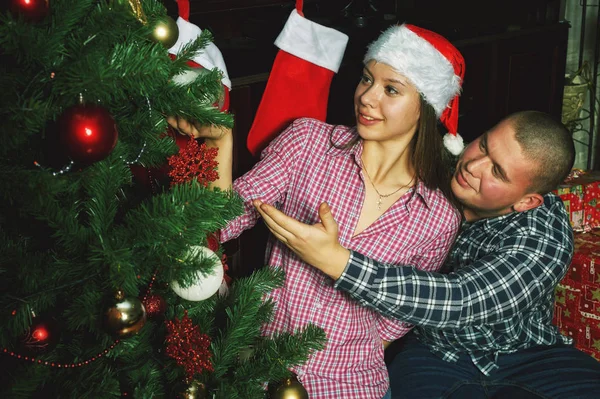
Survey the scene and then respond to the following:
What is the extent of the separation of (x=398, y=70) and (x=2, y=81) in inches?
40.6

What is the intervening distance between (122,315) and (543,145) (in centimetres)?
114

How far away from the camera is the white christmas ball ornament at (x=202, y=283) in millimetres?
970

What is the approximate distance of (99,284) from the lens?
2.91ft

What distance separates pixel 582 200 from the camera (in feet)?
7.13

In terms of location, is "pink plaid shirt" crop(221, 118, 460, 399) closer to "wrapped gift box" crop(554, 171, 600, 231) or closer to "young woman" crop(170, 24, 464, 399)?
"young woman" crop(170, 24, 464, 399)

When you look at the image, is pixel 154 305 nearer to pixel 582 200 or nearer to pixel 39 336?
pixel 39 336

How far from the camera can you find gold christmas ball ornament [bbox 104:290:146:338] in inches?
32.8

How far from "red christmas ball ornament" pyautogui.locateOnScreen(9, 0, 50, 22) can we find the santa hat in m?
0.97

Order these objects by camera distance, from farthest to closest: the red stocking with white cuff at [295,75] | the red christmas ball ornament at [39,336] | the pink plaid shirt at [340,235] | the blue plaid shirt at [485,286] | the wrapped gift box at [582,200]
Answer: the wrapped gift box at [582,200] → the red stocking with white cuff at [295,75] → the pink plaid shirt at [340,235] → the blue plaid shirt at [485,286] → the red christmas ball ornament at [39,336]

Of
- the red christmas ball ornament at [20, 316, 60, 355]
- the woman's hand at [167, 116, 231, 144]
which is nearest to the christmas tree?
the red christmas ball ornament at [20, 316, 60, 355]

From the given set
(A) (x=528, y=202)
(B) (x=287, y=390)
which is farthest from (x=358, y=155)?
(B) (x=287, y=390)

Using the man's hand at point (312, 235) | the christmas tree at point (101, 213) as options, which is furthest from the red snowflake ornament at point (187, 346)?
the man's hand at point (312, 235)

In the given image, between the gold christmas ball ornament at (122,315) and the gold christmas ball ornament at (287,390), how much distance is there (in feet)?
1.42

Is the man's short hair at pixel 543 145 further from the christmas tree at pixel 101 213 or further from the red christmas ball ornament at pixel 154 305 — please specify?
the red christmas ball ornament at pixel 154 305
